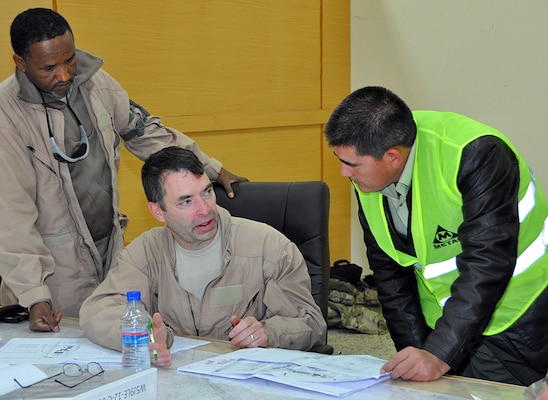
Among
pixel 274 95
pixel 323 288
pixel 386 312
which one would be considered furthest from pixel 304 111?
pixel 386 312

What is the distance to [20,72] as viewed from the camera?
8.14ft

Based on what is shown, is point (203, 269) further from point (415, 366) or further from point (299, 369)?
point (415, 366)

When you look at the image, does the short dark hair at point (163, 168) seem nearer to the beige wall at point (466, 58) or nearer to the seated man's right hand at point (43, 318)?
the seated man's right hand at point (43, 318)

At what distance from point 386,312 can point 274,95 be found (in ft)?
8.43

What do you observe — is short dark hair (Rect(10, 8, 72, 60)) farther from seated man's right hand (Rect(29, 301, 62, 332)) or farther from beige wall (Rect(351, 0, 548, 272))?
beige wall (Rect(351, 0, 548, 272))

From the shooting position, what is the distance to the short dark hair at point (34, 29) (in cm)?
237

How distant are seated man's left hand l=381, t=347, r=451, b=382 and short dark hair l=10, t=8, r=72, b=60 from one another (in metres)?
1.43

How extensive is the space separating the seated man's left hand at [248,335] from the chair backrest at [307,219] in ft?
1.31

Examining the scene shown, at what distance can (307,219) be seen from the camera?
2.50 m

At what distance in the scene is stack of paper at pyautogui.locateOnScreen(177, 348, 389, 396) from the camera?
1.71m

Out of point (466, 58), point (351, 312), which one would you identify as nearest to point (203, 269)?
point (351, 312)

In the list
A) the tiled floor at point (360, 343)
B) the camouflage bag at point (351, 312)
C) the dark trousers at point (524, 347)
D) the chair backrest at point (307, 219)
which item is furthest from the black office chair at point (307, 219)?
the camouflage bag at point (351, 312)

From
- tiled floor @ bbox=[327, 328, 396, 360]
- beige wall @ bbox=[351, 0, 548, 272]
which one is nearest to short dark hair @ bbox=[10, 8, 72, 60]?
tiled floor @ bbox=[327, 328, 396, 360]

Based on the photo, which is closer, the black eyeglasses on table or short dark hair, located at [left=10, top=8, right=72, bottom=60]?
the black eyeglasses on table
